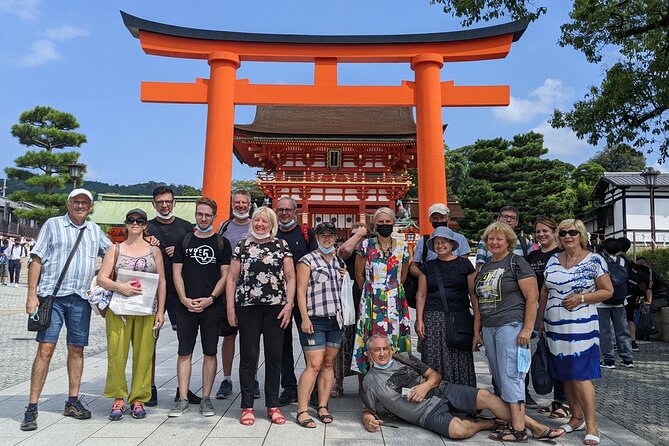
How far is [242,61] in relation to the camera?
9.50 meters

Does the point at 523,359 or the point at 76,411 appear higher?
the point at 523,359

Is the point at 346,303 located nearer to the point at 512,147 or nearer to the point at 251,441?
the point at 251,441

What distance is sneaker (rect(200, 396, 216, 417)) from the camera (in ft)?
11.9

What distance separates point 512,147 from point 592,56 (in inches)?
720

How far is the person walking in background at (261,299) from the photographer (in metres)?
3.48

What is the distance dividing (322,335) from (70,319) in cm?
187

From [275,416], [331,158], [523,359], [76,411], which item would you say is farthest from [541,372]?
[331,158]

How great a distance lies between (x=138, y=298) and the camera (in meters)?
3.61

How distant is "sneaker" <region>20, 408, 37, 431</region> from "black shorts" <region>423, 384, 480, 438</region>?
2718mm

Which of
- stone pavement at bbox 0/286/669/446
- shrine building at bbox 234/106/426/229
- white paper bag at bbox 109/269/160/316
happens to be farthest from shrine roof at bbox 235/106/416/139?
white paper bag at bbox 109/269/160/316

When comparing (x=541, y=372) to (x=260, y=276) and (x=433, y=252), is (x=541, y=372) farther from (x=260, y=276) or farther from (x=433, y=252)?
(x=260, y=276)

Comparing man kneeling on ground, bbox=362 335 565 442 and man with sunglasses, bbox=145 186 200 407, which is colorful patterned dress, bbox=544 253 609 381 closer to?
man kneeling on ground, bbox=362 335 565 442

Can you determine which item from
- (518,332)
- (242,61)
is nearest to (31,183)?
(242,61)

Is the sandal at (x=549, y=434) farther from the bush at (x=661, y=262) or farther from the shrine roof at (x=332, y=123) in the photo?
the shrine roof at (x=332, y=123)
